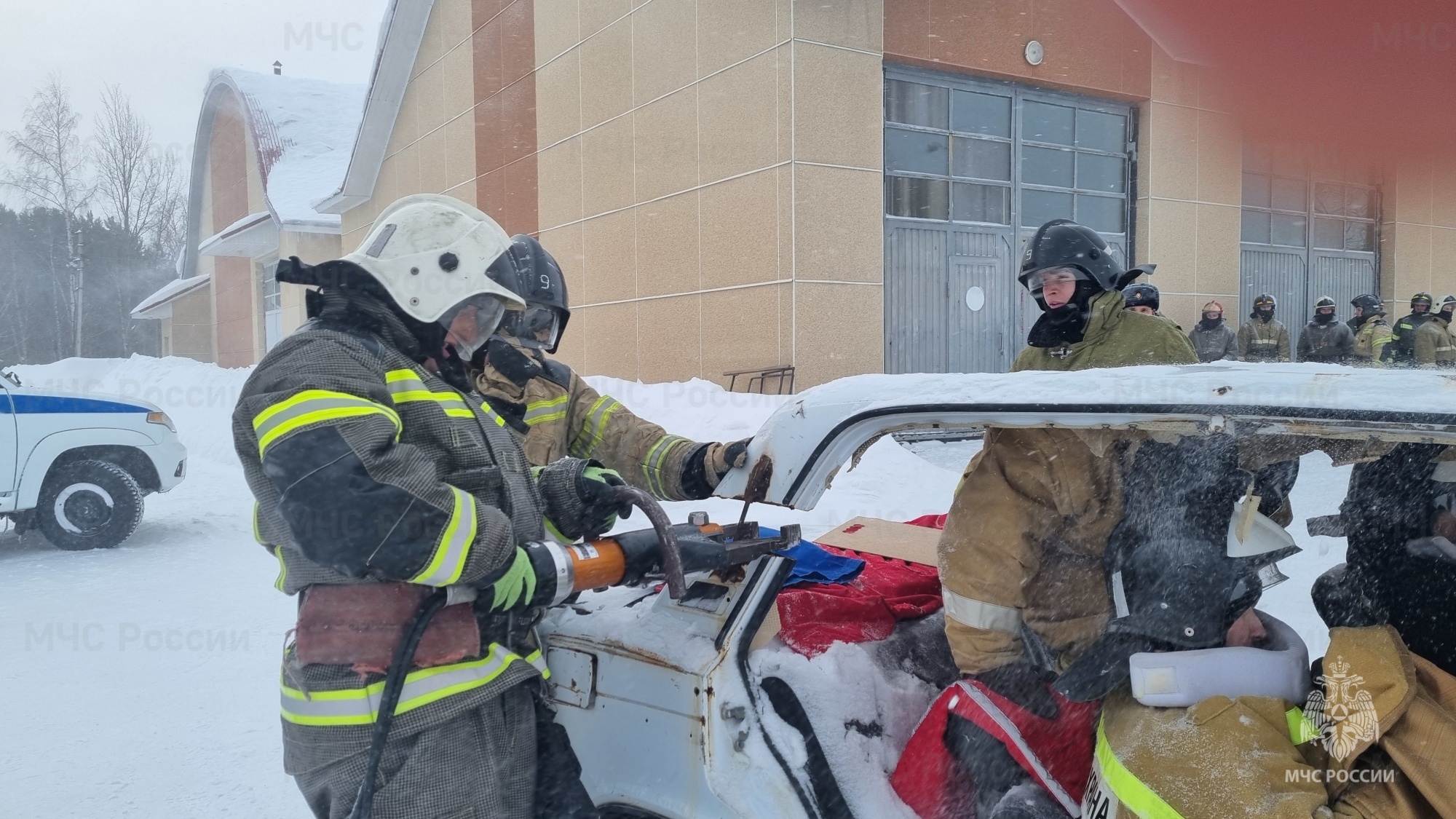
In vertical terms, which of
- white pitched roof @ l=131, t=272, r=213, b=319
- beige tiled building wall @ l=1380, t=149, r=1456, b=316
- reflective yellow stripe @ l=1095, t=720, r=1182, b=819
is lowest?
reflective yellow stripe @ l=1095, t=720, r=1182, b=819

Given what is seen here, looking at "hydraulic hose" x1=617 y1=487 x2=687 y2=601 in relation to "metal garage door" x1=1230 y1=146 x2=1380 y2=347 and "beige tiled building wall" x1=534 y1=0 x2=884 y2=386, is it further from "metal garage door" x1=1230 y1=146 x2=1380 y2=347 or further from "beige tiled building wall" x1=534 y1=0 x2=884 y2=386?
"metal garage door" x1=1230 y1=146 x2=1380 y2=347

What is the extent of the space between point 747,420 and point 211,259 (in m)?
28.1

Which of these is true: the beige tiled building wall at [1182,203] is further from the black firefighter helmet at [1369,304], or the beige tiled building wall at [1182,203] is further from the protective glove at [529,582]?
the protective glove at [529,582]

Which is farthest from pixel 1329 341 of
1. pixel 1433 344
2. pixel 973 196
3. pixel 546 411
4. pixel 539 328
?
pixel 546 411

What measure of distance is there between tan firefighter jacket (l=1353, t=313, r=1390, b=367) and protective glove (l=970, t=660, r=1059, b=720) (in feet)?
37.5

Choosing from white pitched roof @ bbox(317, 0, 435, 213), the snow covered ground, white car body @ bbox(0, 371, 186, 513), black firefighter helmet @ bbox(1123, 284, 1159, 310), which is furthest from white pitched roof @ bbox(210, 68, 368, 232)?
black firefighter helmet @ bbox(1123, 284, 1159, 310)

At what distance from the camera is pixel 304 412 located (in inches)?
64.7

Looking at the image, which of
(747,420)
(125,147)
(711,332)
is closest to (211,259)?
(125,147)

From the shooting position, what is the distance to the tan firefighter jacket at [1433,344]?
35.3 ft

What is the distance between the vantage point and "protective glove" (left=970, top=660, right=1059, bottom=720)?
1.88m

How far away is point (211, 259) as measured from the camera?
30.4m

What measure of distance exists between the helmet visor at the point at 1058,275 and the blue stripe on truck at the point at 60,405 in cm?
720

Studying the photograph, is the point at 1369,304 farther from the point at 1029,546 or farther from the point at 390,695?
the point at 390,695

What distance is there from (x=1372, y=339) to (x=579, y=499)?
12.2 metres
